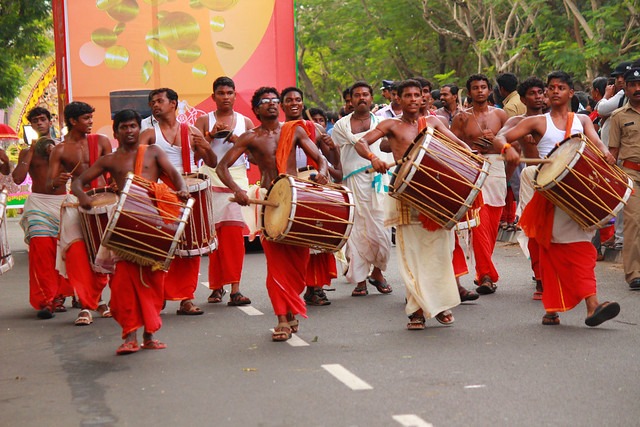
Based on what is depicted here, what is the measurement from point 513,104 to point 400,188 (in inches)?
215

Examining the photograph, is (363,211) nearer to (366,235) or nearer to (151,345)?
(366,235)

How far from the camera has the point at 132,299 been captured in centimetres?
862

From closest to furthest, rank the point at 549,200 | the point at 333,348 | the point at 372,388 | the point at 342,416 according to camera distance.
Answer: the point at 342,416, the point at 372,388, the point at 333,348, the point at 549,200

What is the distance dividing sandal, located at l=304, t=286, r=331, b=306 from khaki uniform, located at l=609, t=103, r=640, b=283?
287 cm

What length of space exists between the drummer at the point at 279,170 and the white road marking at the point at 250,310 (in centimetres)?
141

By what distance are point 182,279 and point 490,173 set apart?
3229 millimetres

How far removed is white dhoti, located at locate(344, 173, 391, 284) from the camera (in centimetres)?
1170

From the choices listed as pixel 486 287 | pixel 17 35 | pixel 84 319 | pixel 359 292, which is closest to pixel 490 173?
pixel 486 287

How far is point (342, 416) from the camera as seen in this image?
6.35 m

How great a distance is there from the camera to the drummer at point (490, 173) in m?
11.4

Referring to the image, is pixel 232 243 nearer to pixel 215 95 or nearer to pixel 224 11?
pixel 215 95

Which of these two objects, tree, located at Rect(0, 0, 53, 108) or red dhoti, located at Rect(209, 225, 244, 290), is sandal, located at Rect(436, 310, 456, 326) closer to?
red dhoti, located at Rect(209, 225, 244, 290)

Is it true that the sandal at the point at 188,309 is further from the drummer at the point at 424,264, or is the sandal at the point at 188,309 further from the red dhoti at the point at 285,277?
the drummer at the point at 424,264

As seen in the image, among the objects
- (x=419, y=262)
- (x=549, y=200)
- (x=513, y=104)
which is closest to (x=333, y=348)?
(x=419, y=262)
